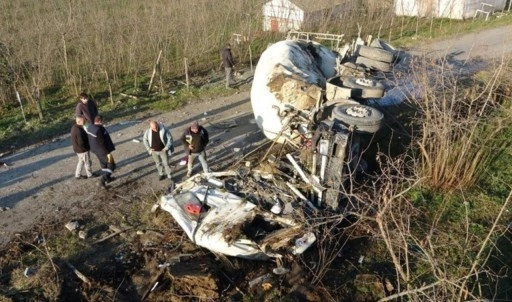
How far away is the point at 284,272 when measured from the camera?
614 cm

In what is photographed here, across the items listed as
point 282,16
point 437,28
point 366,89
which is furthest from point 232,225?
point 437,28

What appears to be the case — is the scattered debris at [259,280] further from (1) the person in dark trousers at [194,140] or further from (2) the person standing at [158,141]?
(2) the person standing at [158,141]

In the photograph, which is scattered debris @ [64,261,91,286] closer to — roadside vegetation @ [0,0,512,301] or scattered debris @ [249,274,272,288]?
roadside vegetation @ [0,0,512,301]

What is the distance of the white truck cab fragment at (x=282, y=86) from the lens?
335 inches

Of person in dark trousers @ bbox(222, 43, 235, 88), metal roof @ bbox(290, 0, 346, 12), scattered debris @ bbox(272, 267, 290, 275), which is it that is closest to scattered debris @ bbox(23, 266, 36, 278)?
scattered debris @ bbox(272, 267, 290, 275)

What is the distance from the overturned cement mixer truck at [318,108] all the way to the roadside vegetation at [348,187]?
47 cm

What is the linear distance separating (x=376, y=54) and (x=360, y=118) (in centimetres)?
415

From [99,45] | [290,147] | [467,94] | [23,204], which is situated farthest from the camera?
[99,45]

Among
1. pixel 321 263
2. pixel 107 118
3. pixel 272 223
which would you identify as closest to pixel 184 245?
pixel 272 223

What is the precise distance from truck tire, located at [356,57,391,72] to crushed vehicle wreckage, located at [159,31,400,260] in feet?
6.52

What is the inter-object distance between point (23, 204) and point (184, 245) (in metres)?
3.25

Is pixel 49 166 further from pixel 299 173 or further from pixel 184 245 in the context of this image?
pixel 299 173

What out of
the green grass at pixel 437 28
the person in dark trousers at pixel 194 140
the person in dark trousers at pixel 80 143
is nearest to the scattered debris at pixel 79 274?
the person in dark trousers at pixel 80 143

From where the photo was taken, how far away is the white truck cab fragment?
8.52 m
